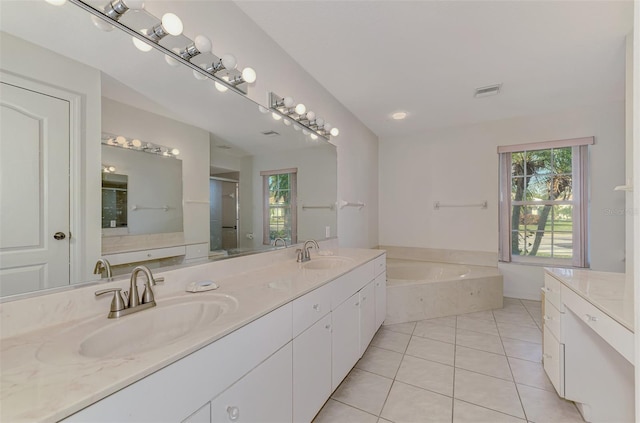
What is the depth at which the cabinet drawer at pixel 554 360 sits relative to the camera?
1.52 meters

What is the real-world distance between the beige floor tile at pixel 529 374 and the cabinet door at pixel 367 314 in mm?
1005

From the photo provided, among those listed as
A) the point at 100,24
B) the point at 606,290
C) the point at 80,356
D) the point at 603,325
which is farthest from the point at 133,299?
the point at 606,290

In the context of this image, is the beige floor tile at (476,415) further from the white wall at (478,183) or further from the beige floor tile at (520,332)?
the white wall at (478,183)

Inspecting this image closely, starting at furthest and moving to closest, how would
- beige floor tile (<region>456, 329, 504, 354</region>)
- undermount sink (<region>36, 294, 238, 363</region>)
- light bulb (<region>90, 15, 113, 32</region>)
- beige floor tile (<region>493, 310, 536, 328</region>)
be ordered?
1. beige floor tile (<region>493, 310, 536, 328</region>)
2. beige floor tile (<region>456, 329, 504, 354</region>)
3. light bulb (<region>90, 15, 113, 32</region>)
4. undermount sink (<region>36, 294, 238, 363</region>)

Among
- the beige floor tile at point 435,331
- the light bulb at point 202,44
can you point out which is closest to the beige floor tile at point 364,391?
the beige floor tile at point 435,331

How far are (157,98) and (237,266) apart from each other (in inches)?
37.0

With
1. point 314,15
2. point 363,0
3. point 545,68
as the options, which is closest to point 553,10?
point 545,68

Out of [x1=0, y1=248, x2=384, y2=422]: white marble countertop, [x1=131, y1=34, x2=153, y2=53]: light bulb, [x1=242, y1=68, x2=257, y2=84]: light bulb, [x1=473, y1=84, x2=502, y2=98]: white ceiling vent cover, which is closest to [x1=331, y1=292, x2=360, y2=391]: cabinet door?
[x1=0, y1=248, x2=384, y2=422]: white marble countertop

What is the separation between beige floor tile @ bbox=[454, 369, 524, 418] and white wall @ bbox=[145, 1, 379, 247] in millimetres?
1568

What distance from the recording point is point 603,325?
1.15 meters

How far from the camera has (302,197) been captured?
A: 2301mm

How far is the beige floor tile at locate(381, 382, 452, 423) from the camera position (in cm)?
149

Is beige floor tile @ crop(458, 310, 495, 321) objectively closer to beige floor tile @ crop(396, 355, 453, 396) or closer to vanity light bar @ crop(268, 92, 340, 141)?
beige floor tile @ crop(396, 355, 453, 396)

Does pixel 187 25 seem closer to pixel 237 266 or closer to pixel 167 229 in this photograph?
pixel 167 229
